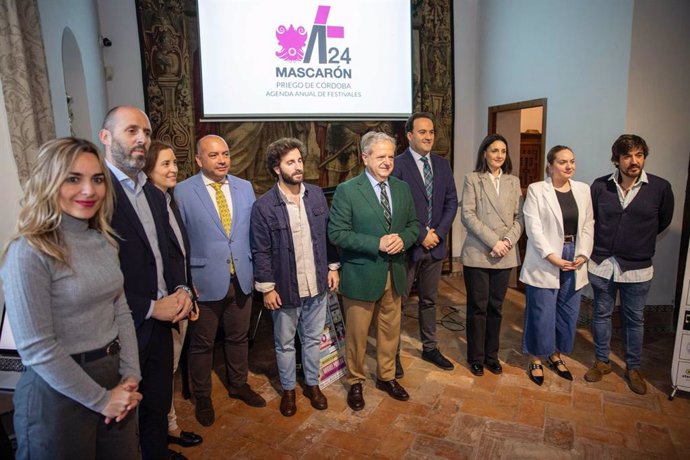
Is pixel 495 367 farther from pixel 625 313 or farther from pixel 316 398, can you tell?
pixel 316 398

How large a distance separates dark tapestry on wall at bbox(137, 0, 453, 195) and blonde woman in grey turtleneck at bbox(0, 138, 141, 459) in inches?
137

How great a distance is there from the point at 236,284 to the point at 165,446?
0.93 metres

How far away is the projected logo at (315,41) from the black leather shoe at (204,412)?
11.8ft

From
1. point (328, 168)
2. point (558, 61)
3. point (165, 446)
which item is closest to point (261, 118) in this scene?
point (328, 168)

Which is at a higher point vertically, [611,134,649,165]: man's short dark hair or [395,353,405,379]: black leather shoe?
[611,134,649,165]: man's short dark hair

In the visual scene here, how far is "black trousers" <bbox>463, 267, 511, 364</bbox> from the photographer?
2957 millimetres

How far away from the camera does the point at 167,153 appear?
2.41 metres

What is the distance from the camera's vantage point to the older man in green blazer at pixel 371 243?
8.29ft

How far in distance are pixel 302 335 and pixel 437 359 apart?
3.61 feet

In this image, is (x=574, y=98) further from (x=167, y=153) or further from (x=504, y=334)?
(x=167, y=153)

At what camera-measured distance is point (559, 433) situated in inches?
94.6

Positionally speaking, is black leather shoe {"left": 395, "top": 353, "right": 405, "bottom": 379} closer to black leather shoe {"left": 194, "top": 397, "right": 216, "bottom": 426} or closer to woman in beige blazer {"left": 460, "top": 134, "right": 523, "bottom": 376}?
woman in beige blazer {"left": 460, "top": 134, "right": 523, "bottom": 376}

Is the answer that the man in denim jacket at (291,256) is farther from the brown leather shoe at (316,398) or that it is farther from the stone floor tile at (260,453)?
the stone floor tile at (260,453)

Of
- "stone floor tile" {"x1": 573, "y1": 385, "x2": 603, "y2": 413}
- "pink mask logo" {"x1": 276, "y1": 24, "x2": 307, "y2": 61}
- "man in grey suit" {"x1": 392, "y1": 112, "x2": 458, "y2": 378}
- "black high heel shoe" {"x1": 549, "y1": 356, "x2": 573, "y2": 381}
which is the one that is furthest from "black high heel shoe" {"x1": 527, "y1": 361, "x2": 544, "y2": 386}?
"pink mask logo" {"x1": 276, "y1": 24, "x2": 307, "y2": 61}
